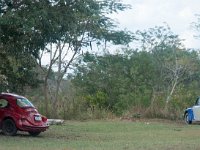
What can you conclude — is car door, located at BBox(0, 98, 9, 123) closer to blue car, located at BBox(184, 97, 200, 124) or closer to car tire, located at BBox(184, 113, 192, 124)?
blue car, located at BBox(184, 97, 200, 124)

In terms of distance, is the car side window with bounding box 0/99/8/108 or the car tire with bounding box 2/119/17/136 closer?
the car tire with bounding box 2/119/17/136

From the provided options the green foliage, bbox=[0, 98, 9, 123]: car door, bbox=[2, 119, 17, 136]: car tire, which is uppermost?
the green foliage

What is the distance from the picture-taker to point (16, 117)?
746 inches

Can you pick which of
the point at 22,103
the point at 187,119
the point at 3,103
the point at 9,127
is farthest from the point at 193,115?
the point at 3,103

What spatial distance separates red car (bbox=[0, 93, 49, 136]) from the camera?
19.0 meters

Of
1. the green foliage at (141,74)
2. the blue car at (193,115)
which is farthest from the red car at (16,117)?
the green foliage at (141,74)

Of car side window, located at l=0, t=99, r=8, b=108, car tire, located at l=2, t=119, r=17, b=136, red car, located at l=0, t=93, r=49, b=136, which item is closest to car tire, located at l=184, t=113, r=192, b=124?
red car, located at l=0, t=93, r=49, b=136

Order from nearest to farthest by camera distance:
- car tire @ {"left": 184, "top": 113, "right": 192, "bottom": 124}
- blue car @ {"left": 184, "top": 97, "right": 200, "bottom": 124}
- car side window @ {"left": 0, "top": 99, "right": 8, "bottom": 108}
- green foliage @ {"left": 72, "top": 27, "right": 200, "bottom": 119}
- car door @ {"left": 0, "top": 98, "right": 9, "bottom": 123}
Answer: car door @ {"left": 0, "top": 98, "right": 9, "bottom": 123}, car side window @ {"left": 0, "top": 99, "right": 8, "bottom": 108}, blue car @ {"left": 184, "top": 97, "right": 200, "bottom": 124}, car tire @ {"left": 184, "top": 113, "right": 192, "bottom": 124}, green foliage @ {"left": 72, "top": 27, "right": 200, "bottom": 119}

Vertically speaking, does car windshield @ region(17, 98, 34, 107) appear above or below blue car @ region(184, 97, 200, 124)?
above

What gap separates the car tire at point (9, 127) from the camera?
62.5 ft

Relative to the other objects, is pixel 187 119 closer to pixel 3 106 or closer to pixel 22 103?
pixel 22 103

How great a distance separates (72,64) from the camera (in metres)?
38.8

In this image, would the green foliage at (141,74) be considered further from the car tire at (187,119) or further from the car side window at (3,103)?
the car side window at (3,103)

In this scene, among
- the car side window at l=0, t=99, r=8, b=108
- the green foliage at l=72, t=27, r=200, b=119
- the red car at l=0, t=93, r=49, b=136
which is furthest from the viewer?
the green foliage at l=72, t=27, r=200, b=119
